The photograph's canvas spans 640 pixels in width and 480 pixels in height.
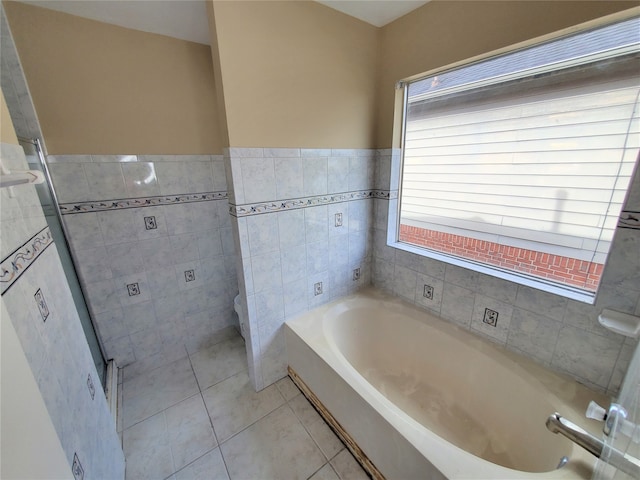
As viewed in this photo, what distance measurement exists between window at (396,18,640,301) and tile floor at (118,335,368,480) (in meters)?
1.30

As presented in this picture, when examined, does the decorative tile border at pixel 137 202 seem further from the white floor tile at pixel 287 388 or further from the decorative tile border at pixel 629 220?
the decorative tile border at pixel 629 220

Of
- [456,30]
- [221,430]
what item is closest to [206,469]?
[221,430]

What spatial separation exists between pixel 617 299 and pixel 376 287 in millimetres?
1295

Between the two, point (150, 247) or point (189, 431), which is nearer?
point (189, 431)

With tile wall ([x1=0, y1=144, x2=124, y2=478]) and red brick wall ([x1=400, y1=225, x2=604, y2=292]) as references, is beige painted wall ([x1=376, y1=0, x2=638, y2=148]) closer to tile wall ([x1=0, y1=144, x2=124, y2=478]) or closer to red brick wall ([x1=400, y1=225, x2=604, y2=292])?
red brick wall ([x1=400, y1=225, x2=604, y2=292])

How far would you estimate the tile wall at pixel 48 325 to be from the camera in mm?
652

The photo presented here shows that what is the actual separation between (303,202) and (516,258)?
49.0 inches

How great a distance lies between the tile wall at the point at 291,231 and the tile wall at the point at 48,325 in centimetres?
72

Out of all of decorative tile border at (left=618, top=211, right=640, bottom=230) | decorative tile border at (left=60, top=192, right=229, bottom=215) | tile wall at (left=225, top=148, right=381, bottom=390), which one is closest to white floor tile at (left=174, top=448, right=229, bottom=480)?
tile wall at (left=225, top=148, right=381, bottom=390)

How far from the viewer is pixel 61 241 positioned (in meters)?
1.46

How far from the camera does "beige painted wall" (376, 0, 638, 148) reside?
104 centimetres

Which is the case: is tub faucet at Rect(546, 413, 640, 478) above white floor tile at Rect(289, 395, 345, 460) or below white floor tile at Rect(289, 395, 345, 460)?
above

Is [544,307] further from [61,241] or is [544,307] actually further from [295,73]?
[61,241]

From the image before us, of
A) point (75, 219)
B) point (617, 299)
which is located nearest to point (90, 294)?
point (75, 219)
